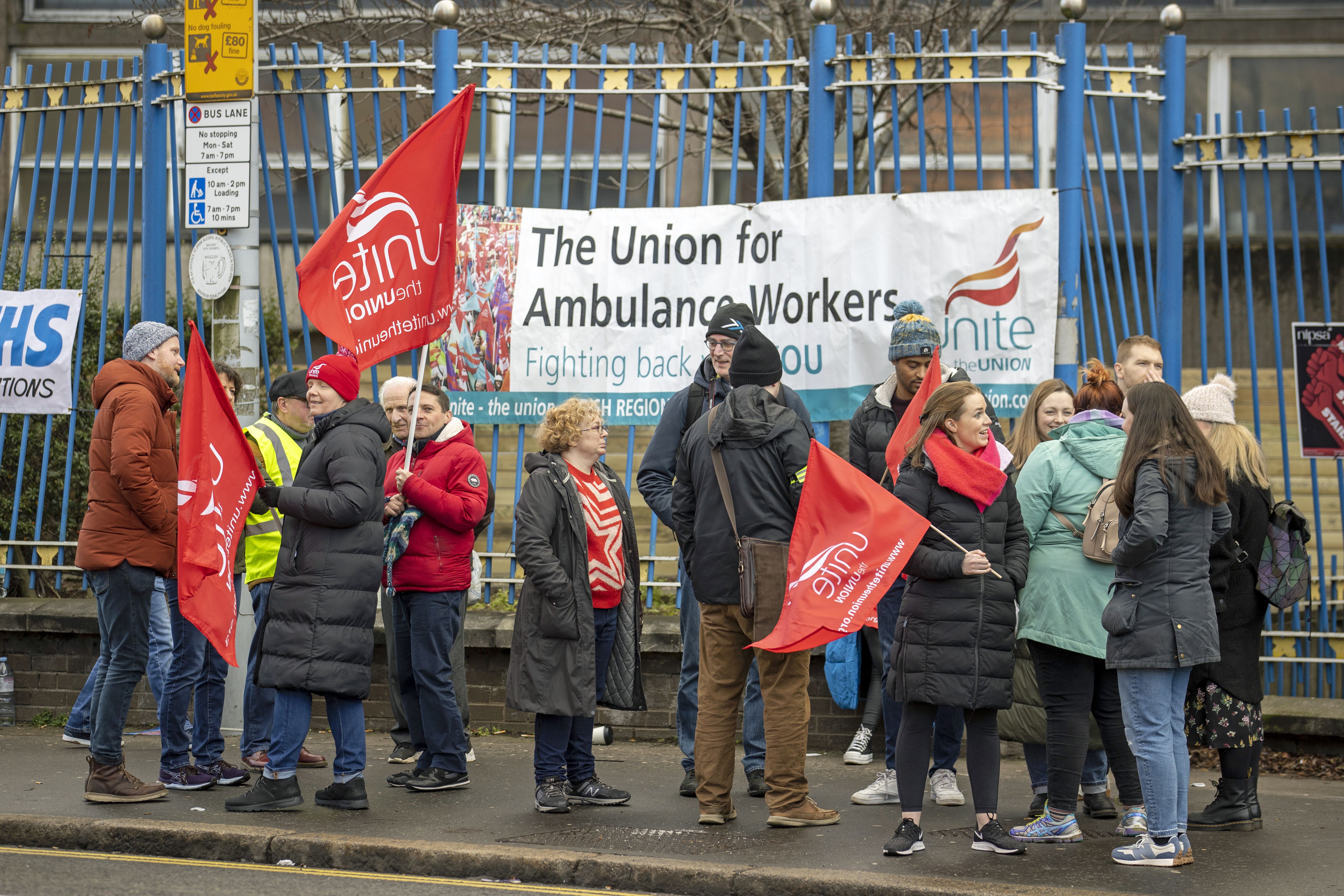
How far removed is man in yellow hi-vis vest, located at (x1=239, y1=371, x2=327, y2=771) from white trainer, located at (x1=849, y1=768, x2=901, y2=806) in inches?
107

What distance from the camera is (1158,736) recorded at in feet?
18.5

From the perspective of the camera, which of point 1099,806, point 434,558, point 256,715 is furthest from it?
point 256,715

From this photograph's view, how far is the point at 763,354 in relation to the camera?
20.8 feet

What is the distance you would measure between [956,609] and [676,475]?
1558 mm

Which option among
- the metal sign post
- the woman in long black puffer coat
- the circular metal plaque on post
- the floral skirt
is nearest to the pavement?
the woman in long black puffer coat

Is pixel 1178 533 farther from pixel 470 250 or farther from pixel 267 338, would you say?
pixel 267 338

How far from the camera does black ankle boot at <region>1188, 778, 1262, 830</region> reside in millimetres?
6395

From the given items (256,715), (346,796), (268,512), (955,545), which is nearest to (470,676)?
(256,715)

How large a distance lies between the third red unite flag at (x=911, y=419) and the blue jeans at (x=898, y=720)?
53cm

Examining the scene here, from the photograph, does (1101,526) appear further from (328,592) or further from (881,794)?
(328,592)

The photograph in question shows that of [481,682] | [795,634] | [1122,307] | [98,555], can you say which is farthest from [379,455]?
[1122,307]

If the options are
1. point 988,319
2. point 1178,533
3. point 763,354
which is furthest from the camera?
point 988,319

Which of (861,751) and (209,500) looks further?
(861,751)

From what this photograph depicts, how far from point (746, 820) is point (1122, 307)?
3690 mm
